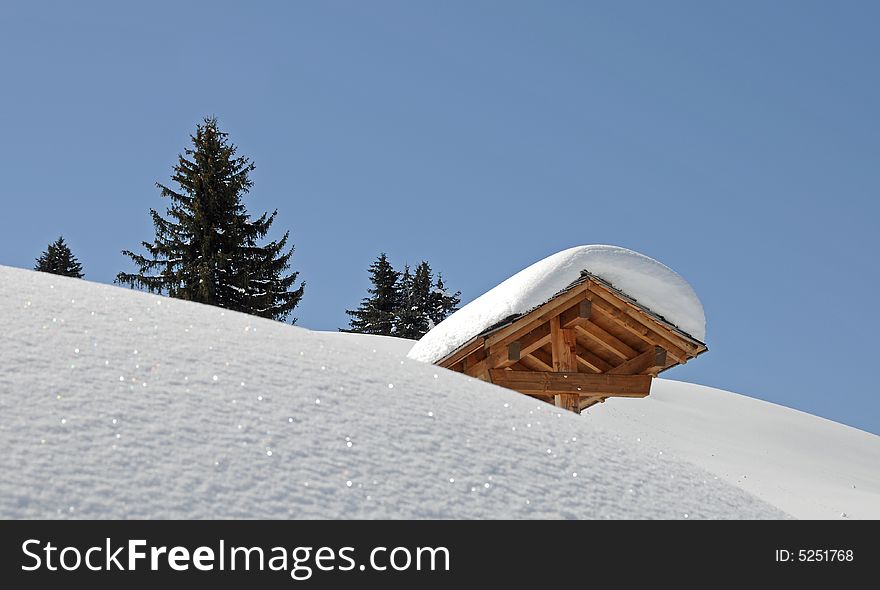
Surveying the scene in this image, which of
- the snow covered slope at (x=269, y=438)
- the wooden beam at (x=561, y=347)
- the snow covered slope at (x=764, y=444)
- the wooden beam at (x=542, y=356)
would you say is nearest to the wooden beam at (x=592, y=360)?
the wooden beam at (x=542, y=356)

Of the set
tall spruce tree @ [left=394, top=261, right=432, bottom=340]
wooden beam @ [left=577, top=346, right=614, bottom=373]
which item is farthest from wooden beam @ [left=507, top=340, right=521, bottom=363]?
tall spruce tree @ [left=394, top=261, right=432, bottom=340]

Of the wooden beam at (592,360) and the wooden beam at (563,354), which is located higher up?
the wooden beam at (592,360)

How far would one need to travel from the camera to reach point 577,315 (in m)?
11.1

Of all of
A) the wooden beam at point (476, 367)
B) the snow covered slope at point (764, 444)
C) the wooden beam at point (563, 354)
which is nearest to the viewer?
the wooden beam at point (476, 367)

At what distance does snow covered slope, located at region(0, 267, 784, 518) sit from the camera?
279 centimetres

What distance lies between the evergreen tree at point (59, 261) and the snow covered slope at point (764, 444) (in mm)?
28468

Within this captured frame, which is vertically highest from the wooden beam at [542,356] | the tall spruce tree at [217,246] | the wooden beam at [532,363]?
the tall spruce tree at [217,246]

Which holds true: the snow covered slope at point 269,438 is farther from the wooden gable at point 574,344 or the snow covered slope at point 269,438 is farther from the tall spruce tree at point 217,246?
the tall spruce tree at point 217,246

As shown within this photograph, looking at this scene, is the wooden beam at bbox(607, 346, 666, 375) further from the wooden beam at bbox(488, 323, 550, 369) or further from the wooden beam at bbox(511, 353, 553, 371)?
the wooden beam at bbox(511, 353, 553, 371)

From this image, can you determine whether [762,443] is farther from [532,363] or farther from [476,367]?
[476,367]

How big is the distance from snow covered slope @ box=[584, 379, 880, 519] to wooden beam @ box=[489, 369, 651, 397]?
18.1ft

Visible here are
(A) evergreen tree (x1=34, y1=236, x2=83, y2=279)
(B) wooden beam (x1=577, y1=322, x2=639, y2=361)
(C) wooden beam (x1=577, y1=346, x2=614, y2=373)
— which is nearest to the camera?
(B) wooden beam (x1=577, y1=322, x2=639, y2=361)

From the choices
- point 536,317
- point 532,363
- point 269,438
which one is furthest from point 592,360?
point 269,438

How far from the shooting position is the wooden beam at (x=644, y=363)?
1135cm
